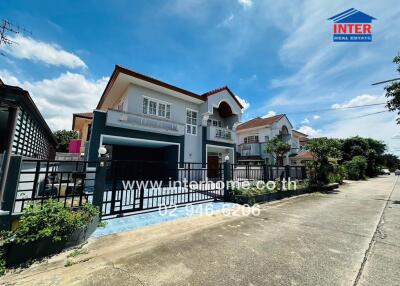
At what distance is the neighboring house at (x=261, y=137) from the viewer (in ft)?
83.3

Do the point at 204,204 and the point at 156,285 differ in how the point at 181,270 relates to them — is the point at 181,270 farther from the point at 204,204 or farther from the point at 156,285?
the point at 204,204

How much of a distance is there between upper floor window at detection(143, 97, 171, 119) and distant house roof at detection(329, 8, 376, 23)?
38.5 ft

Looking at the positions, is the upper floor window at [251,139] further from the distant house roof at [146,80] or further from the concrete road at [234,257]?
the concrete road at [234,257]

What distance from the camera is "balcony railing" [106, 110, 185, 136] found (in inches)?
436

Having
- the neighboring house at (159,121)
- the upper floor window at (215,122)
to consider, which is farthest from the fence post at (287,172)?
the upper floor window at (215,122)

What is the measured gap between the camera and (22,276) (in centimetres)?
313

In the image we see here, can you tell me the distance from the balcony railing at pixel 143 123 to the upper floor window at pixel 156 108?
3.98 feet

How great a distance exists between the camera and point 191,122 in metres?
16.0

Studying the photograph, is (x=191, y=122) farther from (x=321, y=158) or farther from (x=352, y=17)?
(x=352, y=17)

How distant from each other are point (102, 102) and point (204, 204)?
1389 cm

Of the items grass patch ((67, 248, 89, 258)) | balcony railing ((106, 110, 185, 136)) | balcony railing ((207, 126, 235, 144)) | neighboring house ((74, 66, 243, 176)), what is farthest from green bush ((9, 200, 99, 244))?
balcony railing ((207, 126, 235, 144))

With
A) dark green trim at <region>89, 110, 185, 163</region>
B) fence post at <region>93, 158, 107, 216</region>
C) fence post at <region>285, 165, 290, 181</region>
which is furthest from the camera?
fence post at <region>285, 165, 290, 181</region>

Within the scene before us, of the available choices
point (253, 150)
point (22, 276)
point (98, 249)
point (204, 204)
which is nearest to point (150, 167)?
point (204, 204)

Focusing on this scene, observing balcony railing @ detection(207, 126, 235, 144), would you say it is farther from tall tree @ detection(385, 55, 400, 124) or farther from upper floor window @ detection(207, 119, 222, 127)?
tall tree @ detection(385, 55, 400, 124)
